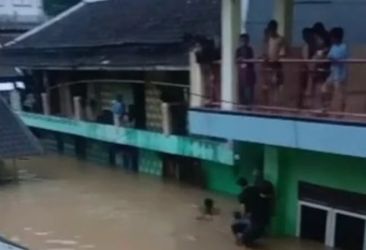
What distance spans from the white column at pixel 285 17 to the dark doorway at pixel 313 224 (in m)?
3.17

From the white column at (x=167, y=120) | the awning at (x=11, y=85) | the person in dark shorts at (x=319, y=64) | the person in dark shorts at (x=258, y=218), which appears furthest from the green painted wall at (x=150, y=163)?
the awning at (x=11, y=85)

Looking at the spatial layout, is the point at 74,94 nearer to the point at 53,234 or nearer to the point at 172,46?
the point at 172,46

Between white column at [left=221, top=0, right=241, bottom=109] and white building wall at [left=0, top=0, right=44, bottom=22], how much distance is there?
19.8m

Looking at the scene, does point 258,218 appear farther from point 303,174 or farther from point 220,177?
point 220,177

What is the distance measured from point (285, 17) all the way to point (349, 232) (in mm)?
4203

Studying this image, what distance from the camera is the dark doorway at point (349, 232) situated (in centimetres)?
1048

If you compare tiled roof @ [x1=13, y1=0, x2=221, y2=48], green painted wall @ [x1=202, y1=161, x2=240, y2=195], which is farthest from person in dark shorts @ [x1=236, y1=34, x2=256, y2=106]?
green painted wall @ [x1=202, y1=161, x2=240, y2=195]

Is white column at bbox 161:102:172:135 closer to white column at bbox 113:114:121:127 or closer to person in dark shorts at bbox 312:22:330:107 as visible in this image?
white column at bbox 113:114:121:127

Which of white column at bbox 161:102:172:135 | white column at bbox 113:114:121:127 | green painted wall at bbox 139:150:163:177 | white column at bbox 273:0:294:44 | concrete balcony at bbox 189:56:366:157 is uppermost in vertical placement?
white column at bbox 273:0:294:44

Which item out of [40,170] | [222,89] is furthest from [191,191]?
[40,170]

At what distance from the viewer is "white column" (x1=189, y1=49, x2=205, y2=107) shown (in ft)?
41.2

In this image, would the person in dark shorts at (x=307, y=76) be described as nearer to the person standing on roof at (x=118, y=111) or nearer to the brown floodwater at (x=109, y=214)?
the brown floodwater at (x=109, y=214)

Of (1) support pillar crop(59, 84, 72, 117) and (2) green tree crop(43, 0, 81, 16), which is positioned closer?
(1) support pillar crop(59, 84, 72, 117)

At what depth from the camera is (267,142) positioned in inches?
407
